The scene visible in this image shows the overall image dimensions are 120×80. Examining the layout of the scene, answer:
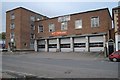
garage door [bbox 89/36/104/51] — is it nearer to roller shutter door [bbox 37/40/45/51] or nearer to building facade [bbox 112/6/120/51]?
building facade [bbox 112/6/120/51]

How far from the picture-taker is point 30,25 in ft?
170

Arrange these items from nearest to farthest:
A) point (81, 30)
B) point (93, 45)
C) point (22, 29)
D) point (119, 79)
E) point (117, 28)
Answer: point (119, 79)
point (117, 28)
point (93, 45)
point (81, 30)
point (22, 29)

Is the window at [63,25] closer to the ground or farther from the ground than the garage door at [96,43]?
farther from the ground

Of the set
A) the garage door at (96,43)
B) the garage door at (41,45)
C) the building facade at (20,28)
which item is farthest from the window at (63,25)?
the building facade at (20,28)

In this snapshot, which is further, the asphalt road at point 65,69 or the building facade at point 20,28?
the building facade at point 20,28

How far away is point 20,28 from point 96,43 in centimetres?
2126

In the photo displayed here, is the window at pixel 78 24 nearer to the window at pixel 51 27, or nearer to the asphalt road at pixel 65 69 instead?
the window at pixel 51 27

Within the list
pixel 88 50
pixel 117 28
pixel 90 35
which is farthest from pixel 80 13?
pixel 117 28

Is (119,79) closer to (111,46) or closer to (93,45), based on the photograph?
(111,46)

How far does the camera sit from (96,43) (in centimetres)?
3875

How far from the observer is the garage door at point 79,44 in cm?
4044

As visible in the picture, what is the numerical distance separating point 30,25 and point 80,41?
57.2 feet

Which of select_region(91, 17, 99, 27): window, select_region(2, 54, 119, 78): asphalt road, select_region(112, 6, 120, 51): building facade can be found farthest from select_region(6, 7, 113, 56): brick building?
select_region(2, 54, 119, 78): asphalt road

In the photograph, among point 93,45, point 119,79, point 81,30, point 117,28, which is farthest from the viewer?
point 81,30
